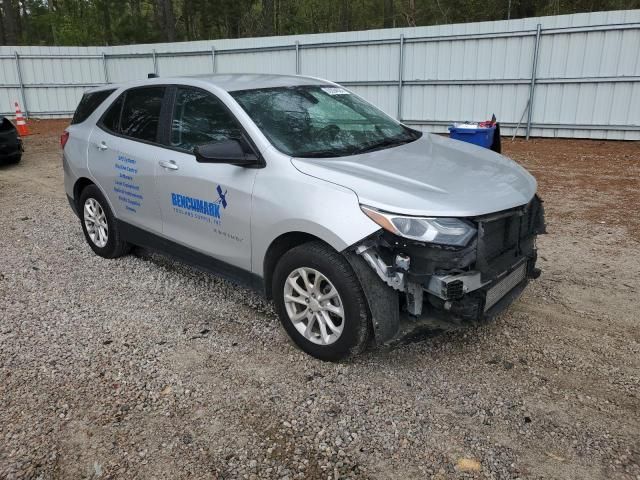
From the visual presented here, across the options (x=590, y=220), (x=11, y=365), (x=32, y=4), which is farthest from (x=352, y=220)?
(x=32, y=4)

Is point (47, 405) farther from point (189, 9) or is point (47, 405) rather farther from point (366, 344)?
point (189, 9)

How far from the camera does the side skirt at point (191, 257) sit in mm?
3842

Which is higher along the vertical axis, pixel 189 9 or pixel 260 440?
pixel 189 9

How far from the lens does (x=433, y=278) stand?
2.94 metres

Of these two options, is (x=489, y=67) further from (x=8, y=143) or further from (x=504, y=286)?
(x=504, y=286)

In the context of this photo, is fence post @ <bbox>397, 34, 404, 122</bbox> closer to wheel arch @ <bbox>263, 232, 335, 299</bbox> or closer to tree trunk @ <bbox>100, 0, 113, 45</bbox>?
wheel arch @ <bbox>263, 232, 335, 299</bbox>

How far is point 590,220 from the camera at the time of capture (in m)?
6.53

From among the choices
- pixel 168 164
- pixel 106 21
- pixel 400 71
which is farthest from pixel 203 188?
pixel 106 21

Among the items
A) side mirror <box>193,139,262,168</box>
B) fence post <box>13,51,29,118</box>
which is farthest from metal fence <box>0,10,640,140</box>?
side mirror <box>193,139,262,168</box>

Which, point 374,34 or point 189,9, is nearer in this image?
point 374,34

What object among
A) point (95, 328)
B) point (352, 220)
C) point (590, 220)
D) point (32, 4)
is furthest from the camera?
point (32, 4)

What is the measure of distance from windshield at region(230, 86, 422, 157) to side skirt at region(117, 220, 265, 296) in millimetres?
954

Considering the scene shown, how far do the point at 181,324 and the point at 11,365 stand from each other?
113 centimetres

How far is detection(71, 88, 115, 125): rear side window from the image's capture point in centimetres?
528
